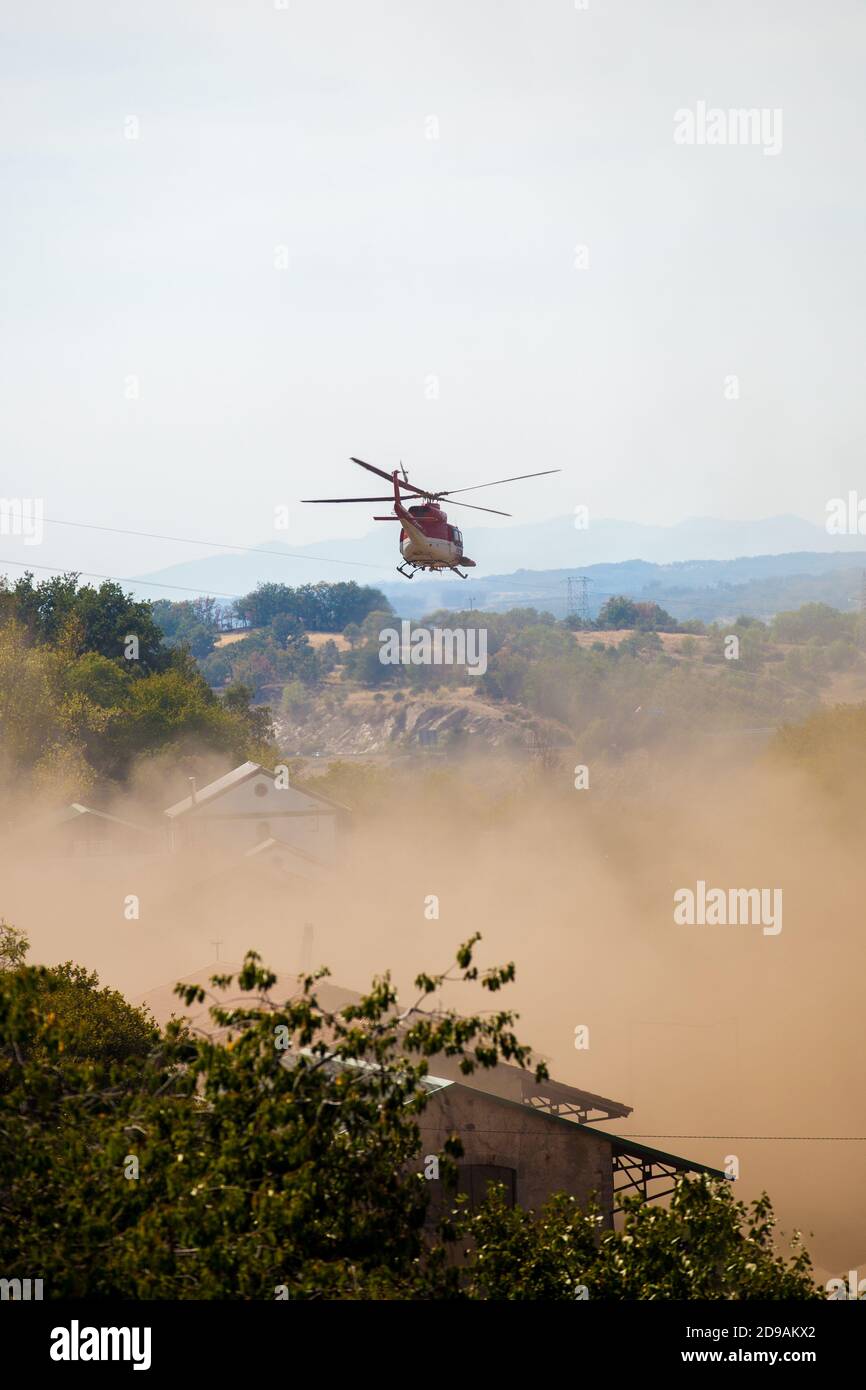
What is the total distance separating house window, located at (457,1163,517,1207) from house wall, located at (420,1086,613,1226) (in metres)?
0.09

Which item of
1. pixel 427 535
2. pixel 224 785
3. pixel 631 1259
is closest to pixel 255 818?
pixel 224 785

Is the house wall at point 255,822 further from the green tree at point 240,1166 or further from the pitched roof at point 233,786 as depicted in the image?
the green tree at point 240,1166

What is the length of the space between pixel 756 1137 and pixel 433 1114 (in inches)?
688

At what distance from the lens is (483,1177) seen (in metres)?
23.9

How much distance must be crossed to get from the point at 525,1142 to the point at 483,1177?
3.04ft

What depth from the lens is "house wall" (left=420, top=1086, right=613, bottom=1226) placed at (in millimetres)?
23797

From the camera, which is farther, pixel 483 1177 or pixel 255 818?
pixel 255 818

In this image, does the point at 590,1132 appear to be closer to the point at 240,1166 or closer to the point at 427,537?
the point at 240,1166

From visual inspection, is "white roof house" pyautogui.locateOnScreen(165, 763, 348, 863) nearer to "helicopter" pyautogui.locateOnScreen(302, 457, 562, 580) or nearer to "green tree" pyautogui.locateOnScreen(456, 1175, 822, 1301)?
"helicopter" pyautogui.locateOnScreen(302, 457, 562, 580)

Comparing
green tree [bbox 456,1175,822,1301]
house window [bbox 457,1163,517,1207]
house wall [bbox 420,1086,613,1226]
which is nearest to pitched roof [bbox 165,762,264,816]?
house wall [bbox 420,1086,613,1226]

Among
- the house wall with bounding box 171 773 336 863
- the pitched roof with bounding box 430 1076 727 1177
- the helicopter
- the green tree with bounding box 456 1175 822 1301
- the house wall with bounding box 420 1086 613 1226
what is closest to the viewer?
the green tree with bounding box 456 1175 822 1301

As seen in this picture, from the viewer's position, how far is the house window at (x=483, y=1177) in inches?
934
